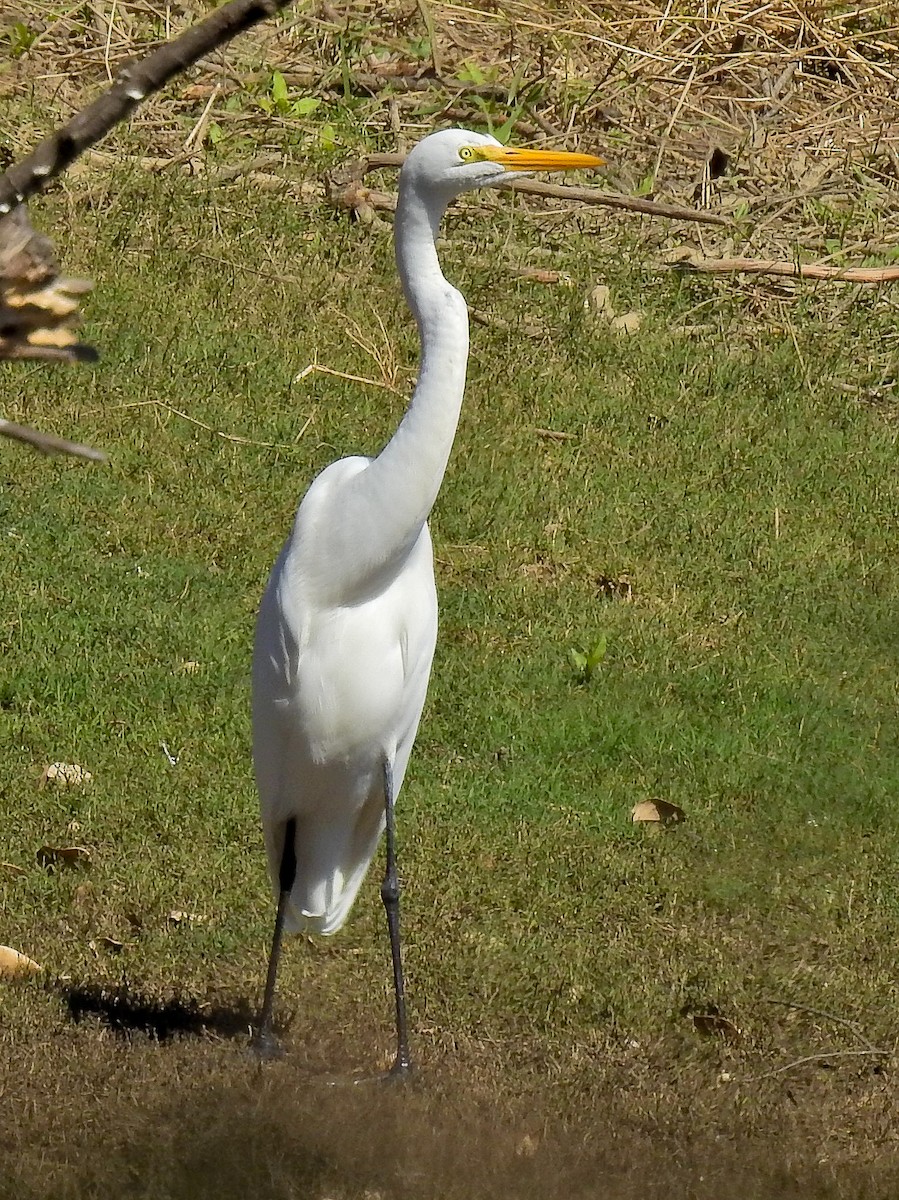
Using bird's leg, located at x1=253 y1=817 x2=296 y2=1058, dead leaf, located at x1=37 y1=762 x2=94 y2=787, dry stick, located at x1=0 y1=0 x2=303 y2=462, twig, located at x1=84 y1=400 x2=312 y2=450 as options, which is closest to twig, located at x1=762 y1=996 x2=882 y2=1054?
bird's leg, located at x1=253 y1=817 x2=296 y2=1058

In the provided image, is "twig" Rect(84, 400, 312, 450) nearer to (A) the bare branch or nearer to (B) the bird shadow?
(B) the bird shadow

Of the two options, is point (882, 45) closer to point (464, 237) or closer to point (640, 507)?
point (464, 237)

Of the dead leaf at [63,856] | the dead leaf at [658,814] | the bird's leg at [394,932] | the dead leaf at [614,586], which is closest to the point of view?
the bird's leg at [394,932]

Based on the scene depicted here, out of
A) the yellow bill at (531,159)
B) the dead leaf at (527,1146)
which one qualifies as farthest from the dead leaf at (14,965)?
the yellow bill at (531,159)

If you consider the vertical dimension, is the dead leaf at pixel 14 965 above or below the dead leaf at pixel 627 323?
above

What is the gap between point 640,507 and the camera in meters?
6.90

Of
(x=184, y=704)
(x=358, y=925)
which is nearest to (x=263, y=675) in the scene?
(x=358, y=925)

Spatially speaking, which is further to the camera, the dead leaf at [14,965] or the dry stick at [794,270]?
the dry stick at [794,270]

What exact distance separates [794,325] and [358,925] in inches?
178

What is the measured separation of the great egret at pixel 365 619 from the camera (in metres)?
3.73

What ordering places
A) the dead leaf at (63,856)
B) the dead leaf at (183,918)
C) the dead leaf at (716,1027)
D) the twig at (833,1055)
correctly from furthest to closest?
1. the dead leaf at (63,856)
2. the dead leaf at (183,918)
3. the dead leaf at (716,1027)
4. the twig at (833,1055)

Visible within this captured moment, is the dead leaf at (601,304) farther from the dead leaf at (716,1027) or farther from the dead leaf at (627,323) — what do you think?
the dead leaf at (716,1027)

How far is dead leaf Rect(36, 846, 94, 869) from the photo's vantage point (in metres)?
4.63

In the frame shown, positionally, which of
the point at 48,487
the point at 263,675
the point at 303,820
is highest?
the point at 263,675
